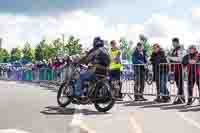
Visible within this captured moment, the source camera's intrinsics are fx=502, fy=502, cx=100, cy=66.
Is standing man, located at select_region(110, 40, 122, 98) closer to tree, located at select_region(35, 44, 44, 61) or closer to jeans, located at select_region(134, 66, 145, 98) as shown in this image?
jeans, located at select_region(134, 66, 145, 98)

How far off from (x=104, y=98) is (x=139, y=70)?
147 inches

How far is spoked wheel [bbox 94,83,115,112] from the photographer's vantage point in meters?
12.5

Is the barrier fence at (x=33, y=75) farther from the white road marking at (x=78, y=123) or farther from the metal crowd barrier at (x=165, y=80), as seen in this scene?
the white road marking at (x=78, y=123)

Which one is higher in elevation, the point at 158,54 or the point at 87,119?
the point at 158,54

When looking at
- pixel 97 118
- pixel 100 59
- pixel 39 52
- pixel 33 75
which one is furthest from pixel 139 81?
pixel 39 52

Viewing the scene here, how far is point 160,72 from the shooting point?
1533 centimetres

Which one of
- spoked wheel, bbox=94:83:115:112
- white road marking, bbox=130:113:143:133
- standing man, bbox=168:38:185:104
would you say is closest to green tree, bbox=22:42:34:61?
standing man, bbox=168:38:185:104

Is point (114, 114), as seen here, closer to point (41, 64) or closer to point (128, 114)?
point (128, 114)

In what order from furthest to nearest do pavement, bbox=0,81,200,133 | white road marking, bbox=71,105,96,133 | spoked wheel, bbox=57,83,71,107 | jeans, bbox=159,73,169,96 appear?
jeans, bbox=159,73,169,96 < spoked wheel, bbox=57,83,71,107 < pavement, bbox=0,81,200,133 < white road marking, bbox=71,105,96,133

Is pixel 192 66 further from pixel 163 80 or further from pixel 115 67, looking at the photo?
pixel 115 67

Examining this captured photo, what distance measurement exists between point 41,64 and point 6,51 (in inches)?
3383

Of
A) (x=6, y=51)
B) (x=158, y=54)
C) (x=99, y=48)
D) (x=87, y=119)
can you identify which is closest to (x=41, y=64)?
(x=158, y=54)

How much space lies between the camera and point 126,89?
1736 centimetres

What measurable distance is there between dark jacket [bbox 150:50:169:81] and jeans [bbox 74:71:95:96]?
312 centimetres
